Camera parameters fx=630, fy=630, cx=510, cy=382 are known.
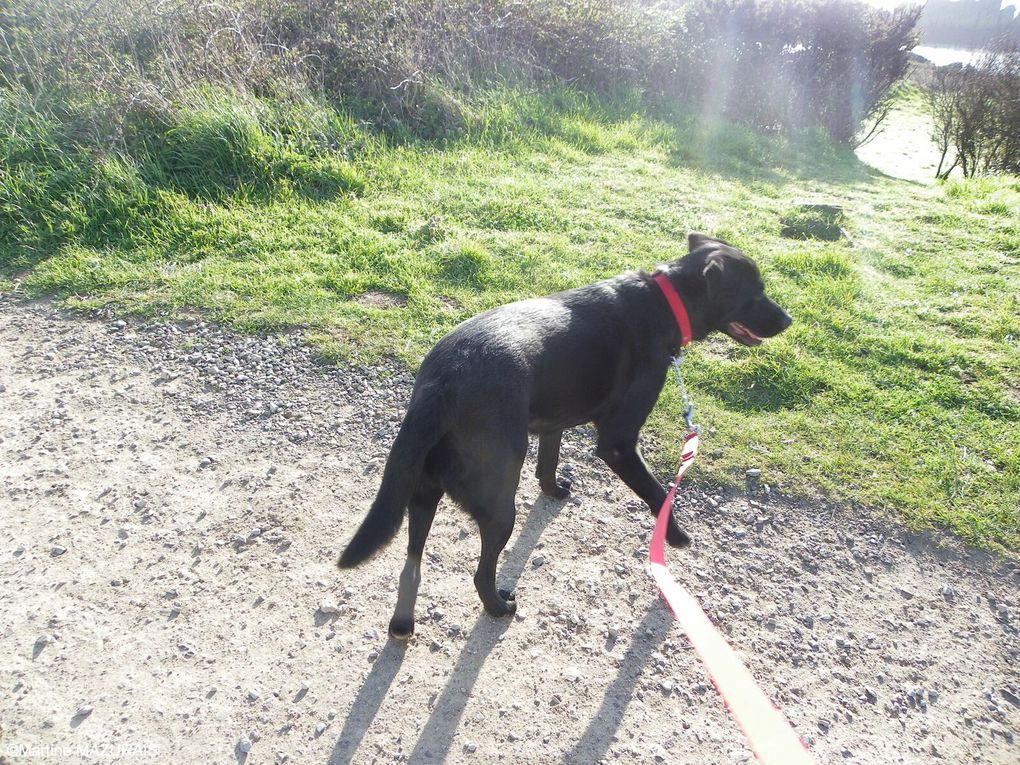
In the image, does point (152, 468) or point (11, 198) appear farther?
point (11, 198)

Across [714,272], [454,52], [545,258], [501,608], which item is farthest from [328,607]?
[454,52]

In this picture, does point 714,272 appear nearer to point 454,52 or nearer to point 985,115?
point 454,52

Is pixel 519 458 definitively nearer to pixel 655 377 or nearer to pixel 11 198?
pixel 655 377

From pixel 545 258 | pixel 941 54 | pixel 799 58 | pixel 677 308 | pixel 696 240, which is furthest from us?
pixel 941 54

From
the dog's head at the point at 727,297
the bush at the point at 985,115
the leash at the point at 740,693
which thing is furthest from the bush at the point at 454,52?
the leash at the point at 740,693

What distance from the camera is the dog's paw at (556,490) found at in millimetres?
3496

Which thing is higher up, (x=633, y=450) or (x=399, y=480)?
(x=399, y=480)

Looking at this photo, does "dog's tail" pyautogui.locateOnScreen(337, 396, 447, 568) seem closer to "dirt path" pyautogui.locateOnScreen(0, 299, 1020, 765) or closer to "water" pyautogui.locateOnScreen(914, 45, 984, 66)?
"dirt path" pyautogui.locateOnScreen(0, 299, 1020, 765)

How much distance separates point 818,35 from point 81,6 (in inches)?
502

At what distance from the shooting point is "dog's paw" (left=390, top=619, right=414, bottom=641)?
2.67m

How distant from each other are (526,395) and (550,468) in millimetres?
947

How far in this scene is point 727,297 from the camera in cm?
342

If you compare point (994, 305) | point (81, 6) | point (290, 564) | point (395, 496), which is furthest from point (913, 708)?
point (81, 6)

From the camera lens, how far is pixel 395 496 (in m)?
2.34
